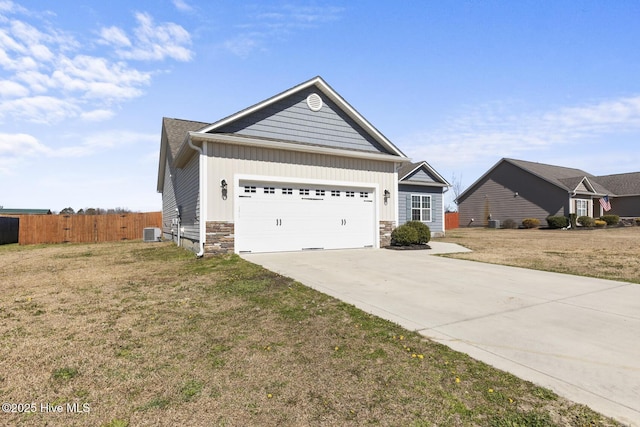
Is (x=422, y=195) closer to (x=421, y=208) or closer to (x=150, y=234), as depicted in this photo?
(x=421, y=208)

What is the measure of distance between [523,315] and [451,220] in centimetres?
3027

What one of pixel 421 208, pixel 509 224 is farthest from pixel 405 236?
pixel 509 224

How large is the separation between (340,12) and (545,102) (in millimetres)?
10766

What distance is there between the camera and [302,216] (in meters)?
11.9

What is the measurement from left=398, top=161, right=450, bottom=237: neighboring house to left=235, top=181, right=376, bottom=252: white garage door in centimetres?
674

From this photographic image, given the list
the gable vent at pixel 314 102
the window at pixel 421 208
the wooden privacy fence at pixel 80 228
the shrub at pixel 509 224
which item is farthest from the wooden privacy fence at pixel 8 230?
the shrub at pixel 509 224

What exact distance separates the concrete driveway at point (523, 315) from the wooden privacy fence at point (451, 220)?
2471 cm

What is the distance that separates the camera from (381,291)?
19.6 ft

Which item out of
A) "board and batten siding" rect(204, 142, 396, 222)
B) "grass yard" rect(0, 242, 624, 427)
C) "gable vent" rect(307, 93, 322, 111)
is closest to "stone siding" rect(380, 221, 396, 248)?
"board and batten siding" rect(204, 142, 396, 222)

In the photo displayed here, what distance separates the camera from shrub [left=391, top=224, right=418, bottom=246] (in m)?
13.0

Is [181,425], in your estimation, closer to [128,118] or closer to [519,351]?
[519,351]

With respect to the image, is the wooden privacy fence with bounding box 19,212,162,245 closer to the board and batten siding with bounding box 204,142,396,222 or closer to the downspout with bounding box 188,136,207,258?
the downspout with bounding box 188,136,207,258

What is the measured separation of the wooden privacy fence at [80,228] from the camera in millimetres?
19547

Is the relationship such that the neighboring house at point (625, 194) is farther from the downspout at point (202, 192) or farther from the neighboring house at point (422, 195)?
the downspout at point (202, 192)
